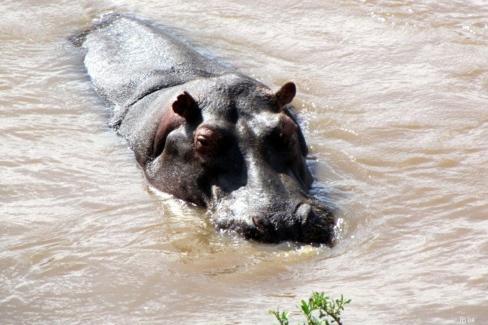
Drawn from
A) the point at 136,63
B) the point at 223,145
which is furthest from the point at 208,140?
the point at 136,63

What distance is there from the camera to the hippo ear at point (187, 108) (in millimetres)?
Result: 6934

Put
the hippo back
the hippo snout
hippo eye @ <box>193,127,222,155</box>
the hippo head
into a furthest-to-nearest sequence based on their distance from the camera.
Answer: the hippo back
hippo eye @ <box>193,127,222,155</box>
the hippo head
the hippo snout

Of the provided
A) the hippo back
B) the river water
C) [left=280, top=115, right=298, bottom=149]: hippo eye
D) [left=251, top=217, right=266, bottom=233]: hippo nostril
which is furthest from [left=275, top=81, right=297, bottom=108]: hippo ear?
[left=251, top=217, right=266, bottom=233]: hippo nostril

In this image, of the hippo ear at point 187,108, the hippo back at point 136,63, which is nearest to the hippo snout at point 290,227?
the hippo ear at point 187,108

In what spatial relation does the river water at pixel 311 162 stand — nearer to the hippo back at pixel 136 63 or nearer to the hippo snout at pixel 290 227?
the hippo snout at pixel 290 227

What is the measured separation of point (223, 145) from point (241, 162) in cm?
23

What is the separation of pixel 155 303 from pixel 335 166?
2872 millimetres

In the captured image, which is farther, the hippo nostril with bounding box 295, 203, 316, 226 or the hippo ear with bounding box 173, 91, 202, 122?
the hippo ear with bounding box 173, 91, 202, 122

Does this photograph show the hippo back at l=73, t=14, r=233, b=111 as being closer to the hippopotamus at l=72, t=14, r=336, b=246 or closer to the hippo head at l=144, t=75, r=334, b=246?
the hippopotamus at l=72, t=14, r=336, b=246

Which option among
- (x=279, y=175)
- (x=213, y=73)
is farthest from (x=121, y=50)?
(x=279, y=175)

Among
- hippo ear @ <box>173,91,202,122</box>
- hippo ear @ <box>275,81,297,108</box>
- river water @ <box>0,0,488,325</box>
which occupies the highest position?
hippo ear @ <box>275,81,297,108</box>

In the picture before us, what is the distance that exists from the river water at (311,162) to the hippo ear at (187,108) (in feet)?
2.38

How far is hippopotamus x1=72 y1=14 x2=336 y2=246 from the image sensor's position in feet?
19.6

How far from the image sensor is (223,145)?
661 cm
